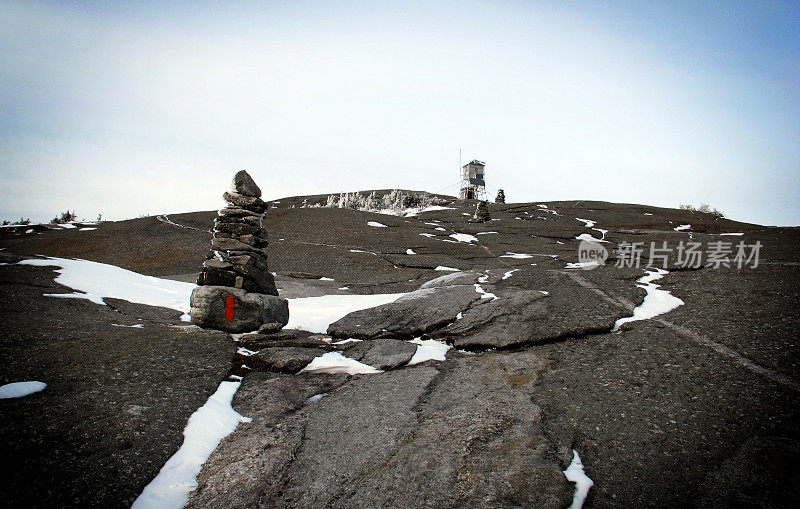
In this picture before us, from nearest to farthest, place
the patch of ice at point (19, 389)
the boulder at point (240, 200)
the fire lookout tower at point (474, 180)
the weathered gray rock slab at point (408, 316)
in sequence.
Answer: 1. the patch of ice at point (19, 389)
2. the weathered gray rock slab at point (408, 316)
3. the boulder at point (240, 200)
4. the fire lookout tower at point (474, 180)

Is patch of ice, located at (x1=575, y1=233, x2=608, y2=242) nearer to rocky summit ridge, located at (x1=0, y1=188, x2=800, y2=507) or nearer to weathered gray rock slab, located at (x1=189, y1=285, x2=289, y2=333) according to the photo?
rocky summit ridge, located at (x1=0, y1=188, x2=800, y2=507)

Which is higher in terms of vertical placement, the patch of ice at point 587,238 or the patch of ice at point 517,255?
the patch of ice at point 587,238

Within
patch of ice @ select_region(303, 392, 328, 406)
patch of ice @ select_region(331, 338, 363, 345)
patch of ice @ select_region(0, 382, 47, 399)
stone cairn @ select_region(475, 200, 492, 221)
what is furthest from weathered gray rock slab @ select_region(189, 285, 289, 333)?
stone cairn @ select_region(475, 200, 492, 221)

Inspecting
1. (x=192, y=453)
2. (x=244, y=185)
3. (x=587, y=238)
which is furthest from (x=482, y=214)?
(x=192, y=453)

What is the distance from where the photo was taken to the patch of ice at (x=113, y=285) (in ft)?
36.4

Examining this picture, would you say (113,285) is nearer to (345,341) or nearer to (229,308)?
(229,308)

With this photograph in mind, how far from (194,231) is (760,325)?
28265 millimetres

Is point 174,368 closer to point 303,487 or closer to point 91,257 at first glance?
point 303,487

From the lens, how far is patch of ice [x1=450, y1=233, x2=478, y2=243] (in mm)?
26828

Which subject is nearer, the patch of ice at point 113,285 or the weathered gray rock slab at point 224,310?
the weathered gray rock slab at point 224,310

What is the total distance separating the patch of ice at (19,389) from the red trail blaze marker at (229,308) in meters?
4.01

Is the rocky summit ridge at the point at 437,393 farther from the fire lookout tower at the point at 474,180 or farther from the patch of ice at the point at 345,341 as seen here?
the fire lookout tower at the point at 474,180

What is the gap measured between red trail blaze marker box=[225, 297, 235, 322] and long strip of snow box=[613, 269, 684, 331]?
839cm

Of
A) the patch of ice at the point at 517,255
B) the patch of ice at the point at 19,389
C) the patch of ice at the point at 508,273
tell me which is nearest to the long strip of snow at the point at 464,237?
the patch of ice at the point at 517,255
